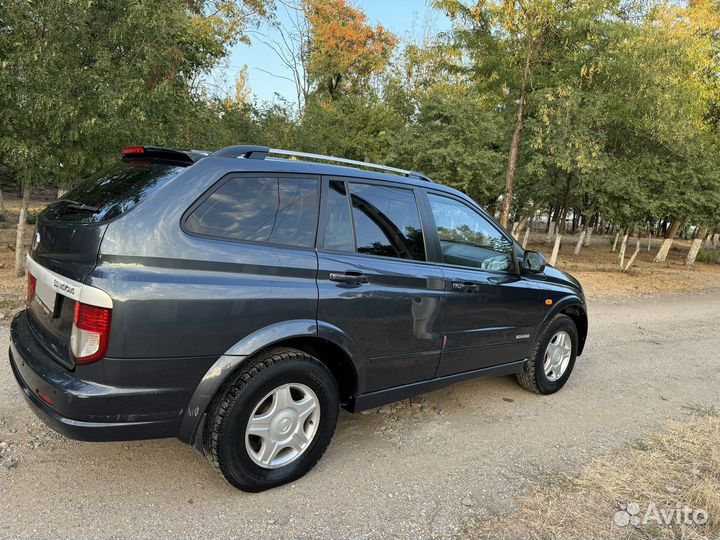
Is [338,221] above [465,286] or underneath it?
above

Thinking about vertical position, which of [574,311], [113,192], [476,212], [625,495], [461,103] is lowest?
[625,495]

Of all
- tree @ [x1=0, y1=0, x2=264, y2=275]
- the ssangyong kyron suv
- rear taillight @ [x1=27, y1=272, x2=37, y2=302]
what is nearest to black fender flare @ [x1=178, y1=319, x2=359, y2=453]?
the ssangyong kyron suv

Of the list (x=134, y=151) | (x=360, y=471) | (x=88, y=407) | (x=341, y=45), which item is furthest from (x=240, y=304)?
(x=341, y=45)

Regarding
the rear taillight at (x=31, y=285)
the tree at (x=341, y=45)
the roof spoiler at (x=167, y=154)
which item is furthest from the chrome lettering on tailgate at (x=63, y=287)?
the tree at (x=341, y=45)

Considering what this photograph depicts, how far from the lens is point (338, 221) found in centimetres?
299

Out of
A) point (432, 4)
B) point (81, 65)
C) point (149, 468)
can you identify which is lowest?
point (149, 468)

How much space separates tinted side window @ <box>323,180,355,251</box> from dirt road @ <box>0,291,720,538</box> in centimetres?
139

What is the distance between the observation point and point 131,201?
2424mm

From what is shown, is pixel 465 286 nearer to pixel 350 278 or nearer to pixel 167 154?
pixel 350 278

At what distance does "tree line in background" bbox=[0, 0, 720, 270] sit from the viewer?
6688mm

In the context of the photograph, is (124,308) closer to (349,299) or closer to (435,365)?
(349,299)

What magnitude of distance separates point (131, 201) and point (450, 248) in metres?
2.14

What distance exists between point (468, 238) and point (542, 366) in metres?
1.51

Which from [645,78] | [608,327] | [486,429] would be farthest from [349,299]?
[645,78]
